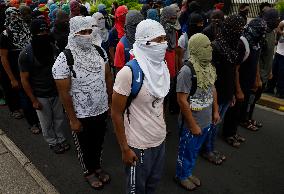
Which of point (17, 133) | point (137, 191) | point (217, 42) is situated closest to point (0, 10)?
point (17, 133)

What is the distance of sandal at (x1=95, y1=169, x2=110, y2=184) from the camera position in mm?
3966

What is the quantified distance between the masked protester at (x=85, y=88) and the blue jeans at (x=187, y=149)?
1022mm

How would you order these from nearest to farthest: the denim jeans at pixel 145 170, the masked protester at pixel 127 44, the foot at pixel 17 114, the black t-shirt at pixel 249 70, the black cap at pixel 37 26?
the denim jeans at pixel 145 170, the black cap at pixel 37 26, the masked protester at pixel 127 44, the black t-shirt at pixel 249 70, the foot at pixel 17 114

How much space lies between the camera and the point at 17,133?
17.4 feet

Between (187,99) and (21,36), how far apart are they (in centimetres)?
317

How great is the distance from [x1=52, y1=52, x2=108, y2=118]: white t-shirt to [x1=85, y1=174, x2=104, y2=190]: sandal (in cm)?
94

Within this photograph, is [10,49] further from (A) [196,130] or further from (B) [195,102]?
(A) [196,130]

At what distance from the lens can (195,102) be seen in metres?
3.43

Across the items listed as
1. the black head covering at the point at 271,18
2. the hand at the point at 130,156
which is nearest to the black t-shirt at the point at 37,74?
the hand at the point at 130,156

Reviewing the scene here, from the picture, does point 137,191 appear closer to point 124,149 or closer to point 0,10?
point 124,149

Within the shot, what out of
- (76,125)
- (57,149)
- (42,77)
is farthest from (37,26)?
(57,149)

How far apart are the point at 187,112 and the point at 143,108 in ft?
2.54

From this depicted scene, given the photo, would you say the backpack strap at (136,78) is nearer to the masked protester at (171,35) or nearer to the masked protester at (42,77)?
the masked protester at (42,77)

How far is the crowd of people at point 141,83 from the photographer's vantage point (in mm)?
2656
